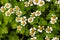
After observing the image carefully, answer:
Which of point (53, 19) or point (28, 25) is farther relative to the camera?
point (28, 25)

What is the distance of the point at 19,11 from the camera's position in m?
2.74

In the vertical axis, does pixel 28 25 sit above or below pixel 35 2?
below

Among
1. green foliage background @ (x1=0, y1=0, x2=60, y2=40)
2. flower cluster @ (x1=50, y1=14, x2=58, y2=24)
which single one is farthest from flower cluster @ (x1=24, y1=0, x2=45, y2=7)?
flower cluster @ (x1=50, y1=14, x2=58, y2=24)

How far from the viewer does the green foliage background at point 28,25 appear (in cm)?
266

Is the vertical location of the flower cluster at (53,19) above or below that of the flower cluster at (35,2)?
below

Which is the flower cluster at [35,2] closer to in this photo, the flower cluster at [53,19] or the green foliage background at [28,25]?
the green foliage background at [28,25]

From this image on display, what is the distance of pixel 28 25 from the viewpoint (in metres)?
2.76

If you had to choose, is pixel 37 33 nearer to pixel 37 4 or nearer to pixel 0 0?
pixel 37 4

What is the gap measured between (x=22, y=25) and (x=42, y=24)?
0.78 feet

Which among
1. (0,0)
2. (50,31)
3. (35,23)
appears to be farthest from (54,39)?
(0,0)

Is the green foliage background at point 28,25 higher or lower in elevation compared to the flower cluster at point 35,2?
lower

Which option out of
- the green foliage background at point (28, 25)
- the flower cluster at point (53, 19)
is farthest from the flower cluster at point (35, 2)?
the flower cluster at point (53, 19)

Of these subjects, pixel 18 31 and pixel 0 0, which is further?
pixel 0 0

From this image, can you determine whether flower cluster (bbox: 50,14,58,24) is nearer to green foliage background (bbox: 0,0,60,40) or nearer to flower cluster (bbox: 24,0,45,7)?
green foliage background (bbox: 0,0,60,40)
